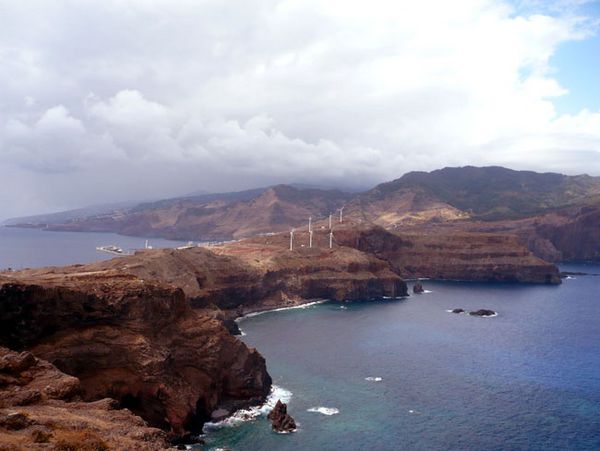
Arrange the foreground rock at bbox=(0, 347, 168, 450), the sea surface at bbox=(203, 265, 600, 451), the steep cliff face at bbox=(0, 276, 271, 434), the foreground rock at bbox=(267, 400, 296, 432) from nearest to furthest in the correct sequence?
1. the foreground rock at bbox=(0, 347, 168, 450)
2. the steep cliff face at bbox=(0, 276, 271, 434)
3. the sea surface at bbox=(203, 265, 600, 451)
4. the foreground rock at bbox=(267, 400, 296, 432)

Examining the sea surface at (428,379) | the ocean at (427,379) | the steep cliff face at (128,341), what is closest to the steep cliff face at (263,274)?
the ocean at (427,379)

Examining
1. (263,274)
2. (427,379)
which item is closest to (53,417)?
(427,379)

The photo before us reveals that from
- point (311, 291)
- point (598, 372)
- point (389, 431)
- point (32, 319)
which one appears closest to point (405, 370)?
point (389, 431)

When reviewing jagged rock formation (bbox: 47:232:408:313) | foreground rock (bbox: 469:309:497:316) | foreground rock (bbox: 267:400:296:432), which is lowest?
foreground rock (bbox: 469:309:497:316)

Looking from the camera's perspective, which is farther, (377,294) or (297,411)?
(377,294)

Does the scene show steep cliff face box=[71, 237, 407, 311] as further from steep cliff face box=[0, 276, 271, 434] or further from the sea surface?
steep cliff face box=[0, 276, 271, 434]

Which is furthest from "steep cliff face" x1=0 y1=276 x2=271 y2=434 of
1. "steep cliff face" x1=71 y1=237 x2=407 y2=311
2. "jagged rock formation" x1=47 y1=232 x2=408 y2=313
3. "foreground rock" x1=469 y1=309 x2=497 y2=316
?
"foreground rock" x1=469 y1=309 x2=497 y2=316

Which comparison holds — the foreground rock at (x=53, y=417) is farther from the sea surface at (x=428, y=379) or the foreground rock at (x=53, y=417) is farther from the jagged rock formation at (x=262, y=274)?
the jagged rock formation at (x=262, y=274)

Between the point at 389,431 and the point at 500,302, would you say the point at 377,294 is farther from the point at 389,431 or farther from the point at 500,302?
the point at 389,431
